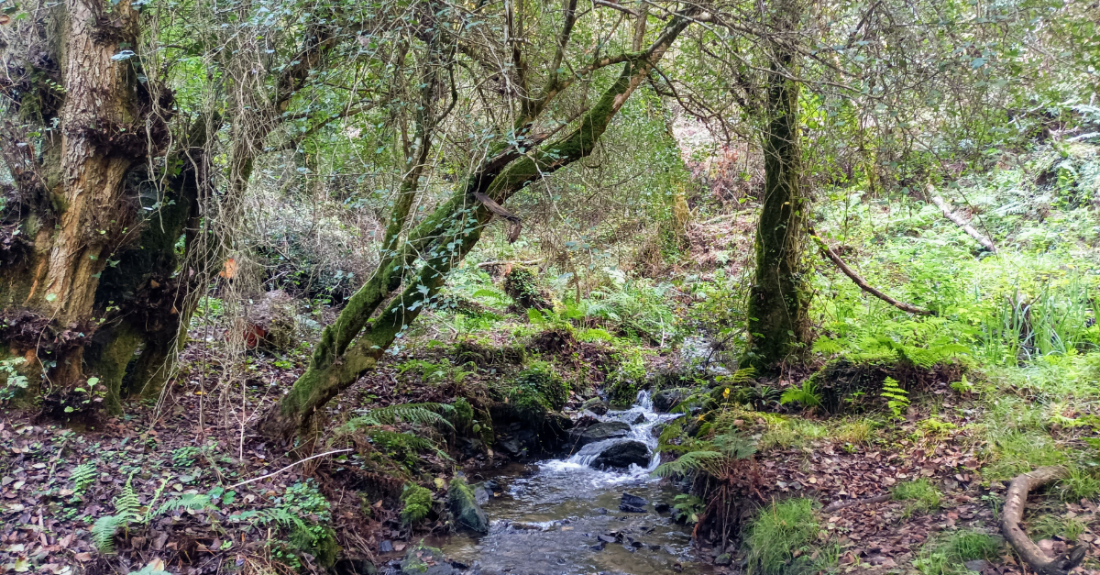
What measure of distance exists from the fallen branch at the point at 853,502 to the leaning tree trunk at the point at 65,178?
6.11 metres

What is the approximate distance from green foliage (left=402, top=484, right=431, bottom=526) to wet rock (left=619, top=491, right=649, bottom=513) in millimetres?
2108

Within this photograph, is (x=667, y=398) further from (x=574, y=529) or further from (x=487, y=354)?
(x=574, y=529)

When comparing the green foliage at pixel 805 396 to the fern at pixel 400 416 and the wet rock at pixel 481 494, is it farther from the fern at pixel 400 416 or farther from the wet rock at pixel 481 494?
the fern at pixel 400 416

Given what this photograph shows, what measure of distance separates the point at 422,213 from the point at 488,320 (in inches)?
190

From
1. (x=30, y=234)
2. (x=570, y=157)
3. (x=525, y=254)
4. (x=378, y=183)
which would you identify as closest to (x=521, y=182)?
(x=570, y=157)

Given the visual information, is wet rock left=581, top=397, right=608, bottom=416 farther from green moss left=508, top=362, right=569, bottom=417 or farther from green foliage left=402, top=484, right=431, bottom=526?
green foliage left=402, top=484, right=431, bottom=526

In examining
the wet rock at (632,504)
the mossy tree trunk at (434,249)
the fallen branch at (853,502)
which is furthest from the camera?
the wet rock at (632,504)

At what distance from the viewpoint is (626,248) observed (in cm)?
852

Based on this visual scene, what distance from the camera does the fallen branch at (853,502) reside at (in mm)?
5039

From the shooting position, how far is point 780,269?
746cm

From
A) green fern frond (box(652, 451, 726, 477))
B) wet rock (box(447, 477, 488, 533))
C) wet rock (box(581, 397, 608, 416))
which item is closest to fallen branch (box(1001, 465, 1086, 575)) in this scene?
green fern frond (box(652, 451, 726, 477))

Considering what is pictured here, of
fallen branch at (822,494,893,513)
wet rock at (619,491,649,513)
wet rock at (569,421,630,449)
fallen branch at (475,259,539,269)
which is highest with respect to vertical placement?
fallen branch at (475,259,539,269)

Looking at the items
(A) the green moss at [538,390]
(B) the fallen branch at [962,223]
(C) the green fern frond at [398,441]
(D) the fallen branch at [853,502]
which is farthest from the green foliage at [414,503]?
(B) the fallen branch at [962,223]

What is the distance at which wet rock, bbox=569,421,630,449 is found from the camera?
8.65 meters
